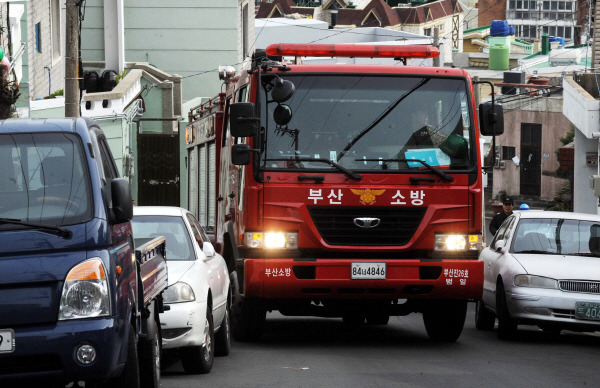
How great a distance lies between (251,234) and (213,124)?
456cm

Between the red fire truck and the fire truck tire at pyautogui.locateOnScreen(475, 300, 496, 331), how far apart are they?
10.5 feet

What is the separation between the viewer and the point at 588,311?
13812mm

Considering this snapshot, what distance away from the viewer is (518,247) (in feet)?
49.9

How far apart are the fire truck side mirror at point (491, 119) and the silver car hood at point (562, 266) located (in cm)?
212

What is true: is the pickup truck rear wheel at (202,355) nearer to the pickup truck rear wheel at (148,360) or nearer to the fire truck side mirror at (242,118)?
the pickup truck rear wheel at (148,360)

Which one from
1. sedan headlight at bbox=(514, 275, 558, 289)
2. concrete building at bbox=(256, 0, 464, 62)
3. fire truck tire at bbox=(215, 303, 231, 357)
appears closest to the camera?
fire truck tire at bbox=(215, 303, 231, 357)

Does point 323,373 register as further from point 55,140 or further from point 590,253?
point 590,253

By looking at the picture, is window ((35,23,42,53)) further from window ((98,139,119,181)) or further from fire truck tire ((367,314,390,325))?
window ((98,139,119,181))

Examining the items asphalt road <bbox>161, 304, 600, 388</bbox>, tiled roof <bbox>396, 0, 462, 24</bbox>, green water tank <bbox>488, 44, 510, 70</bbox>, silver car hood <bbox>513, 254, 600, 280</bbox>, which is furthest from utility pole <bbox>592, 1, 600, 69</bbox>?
tiled roof <bbox>396, 0, 462, 24</bbox>

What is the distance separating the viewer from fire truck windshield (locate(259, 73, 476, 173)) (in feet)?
41.4

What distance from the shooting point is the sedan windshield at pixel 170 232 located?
38.9 feet

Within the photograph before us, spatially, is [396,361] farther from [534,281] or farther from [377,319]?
[377,319]

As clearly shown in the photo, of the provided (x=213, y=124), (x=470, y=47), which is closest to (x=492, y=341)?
(x=213, y=124)

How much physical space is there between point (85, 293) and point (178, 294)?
3.42 meters
